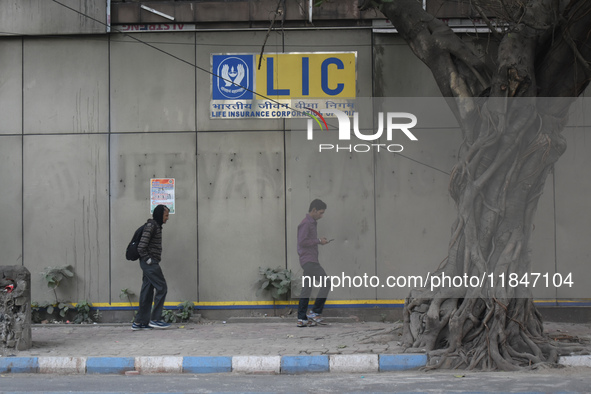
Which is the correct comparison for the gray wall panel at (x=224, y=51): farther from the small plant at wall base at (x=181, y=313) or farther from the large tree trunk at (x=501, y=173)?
the large tree trunk at (x=501, y=173)

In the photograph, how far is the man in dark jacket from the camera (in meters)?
9.47

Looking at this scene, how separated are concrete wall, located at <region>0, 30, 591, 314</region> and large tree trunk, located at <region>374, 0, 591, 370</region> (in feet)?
7.97

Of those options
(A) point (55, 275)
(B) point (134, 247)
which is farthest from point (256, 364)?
(A) point (55, 275)

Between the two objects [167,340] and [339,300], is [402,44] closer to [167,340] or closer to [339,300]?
[339,300]

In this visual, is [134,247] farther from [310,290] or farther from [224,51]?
[224,51]

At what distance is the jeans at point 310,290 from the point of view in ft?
30.9

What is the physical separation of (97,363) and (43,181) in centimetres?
423

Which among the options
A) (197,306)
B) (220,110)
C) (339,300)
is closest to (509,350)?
(339,300)

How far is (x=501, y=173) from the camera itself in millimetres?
7777

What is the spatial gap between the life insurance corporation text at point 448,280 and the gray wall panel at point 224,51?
271 cm

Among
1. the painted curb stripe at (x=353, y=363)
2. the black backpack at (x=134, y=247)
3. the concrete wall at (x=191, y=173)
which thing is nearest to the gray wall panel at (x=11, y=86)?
the concrete wall at (x=191, y=173)

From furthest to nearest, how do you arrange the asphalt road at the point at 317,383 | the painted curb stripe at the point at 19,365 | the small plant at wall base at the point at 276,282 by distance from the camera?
the small plant at wall base at the point at 276,282
the painted curb stripe at the point at 19,365
the asphalt road at the point at 317,383
